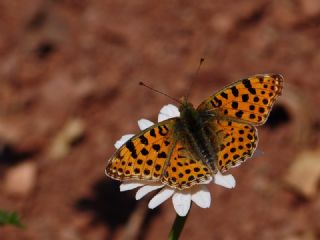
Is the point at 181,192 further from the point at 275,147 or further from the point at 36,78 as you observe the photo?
the point at 36,78

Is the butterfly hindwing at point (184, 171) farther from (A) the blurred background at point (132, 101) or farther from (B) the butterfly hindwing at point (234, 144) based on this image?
(A) the blurred background at point (132, 101)

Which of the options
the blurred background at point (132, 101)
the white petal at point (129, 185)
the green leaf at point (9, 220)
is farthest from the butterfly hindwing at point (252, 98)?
the blurred background at point (132, 101)

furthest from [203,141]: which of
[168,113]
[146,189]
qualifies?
[168,113]

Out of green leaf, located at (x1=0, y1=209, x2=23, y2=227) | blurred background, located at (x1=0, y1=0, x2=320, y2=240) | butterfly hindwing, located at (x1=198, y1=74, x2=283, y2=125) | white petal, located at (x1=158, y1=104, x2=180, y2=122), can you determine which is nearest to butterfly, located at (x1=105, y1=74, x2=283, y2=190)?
butterfly hindwing, located at (x1=198, y1=74, x2=283, y2=125)

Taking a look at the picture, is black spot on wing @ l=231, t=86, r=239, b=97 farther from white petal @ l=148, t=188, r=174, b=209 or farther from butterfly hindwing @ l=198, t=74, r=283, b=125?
white petal @ l=148, t=188, r=174, b=209

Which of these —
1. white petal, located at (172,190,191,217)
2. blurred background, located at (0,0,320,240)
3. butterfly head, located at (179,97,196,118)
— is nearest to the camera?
white petal, located at (172,190,191,217)

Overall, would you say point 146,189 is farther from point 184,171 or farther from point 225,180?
point 225,180

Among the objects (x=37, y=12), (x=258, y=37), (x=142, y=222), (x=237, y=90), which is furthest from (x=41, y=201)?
(x=237, y=90)
